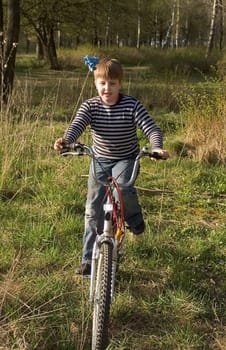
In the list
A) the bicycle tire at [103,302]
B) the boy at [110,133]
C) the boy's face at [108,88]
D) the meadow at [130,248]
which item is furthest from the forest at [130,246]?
the boy's face at [108,88]

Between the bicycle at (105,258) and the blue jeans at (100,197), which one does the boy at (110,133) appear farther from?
the bicycle at (105,258)

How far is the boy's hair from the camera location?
275cm

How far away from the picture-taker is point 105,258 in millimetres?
2312

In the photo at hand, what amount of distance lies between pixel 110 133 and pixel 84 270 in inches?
35.7

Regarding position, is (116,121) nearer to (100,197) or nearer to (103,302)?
(100,197)

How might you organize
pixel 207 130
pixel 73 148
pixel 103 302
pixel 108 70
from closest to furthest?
pixel 103 302 → pixel 73 148 → pixel 108 70 → pixel 207 130

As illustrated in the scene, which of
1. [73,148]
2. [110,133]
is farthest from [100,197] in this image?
[73,148]

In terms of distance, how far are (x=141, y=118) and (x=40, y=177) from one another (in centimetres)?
215

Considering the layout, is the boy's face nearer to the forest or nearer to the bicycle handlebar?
the bicycle handlebar

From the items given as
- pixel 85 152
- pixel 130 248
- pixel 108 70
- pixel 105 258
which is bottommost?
pixel 130 248

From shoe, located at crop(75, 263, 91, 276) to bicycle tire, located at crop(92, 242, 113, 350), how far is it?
72 cm

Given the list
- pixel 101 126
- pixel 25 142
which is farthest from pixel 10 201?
pixel 101 126

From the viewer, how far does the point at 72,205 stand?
4203mm

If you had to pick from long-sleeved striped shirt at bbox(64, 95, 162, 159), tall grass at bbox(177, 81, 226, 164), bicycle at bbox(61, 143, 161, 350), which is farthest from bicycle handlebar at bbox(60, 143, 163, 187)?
tall grass at bbox(177, 81, 226, 164)
